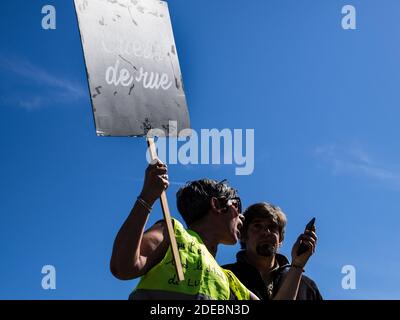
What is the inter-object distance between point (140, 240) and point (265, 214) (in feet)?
6.49

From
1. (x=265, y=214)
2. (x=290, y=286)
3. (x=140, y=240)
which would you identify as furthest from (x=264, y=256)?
(x=140, y=240)

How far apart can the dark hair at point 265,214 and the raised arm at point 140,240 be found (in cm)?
166

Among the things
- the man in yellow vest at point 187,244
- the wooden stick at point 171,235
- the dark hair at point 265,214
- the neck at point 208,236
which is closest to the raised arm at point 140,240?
the man in yellow vest at point 187,244

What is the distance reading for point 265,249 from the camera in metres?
6.39

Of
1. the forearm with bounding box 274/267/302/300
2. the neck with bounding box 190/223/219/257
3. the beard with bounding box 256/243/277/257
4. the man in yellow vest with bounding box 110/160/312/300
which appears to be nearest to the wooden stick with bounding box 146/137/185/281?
the man in yellow vest with bounding box 110/160/312/300

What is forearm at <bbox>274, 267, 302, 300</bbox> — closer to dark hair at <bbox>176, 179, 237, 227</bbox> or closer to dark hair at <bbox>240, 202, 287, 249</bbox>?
dark hair at <bbox>240, 202, 287, 249</bbox>

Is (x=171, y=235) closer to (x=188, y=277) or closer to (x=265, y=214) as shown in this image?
(x=188, y=277)

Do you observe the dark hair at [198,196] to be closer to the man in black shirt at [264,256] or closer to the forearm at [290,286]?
the forearm at [290,286]

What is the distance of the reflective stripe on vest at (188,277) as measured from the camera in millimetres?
4812

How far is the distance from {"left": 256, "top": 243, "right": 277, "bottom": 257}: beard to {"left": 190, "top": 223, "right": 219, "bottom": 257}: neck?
1.03 meters
